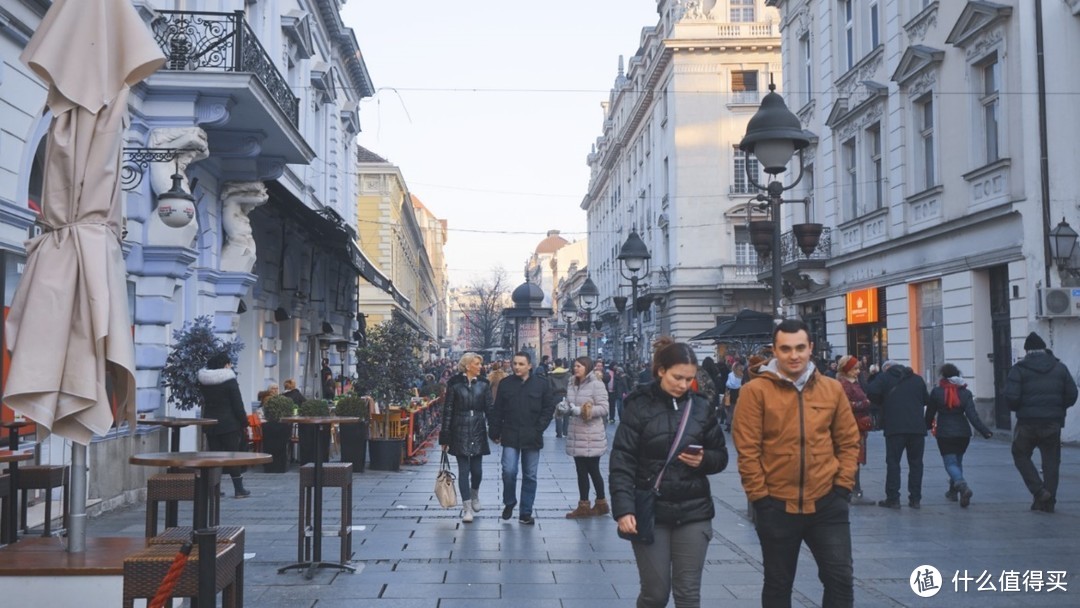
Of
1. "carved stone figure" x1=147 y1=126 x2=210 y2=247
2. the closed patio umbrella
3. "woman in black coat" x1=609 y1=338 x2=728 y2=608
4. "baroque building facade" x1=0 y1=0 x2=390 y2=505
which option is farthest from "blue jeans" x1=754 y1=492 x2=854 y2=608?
"carved stone figure" x1=147 y1=126 x2=210 y2=247

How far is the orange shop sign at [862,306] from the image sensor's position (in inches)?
1050

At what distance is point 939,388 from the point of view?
39.8 feet

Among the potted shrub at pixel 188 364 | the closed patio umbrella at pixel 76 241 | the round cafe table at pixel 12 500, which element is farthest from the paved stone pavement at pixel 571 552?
the closed patio umbrella at pixel 76 241

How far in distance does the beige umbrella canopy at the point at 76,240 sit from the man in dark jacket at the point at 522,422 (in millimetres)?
6094

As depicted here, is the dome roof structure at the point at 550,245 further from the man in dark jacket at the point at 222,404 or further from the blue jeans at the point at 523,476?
the blue jeans at the point at 523,476

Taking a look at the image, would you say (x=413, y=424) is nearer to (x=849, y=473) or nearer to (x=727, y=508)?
(x=727, y=508)

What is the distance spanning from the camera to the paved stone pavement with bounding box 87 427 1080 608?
755 centimetres

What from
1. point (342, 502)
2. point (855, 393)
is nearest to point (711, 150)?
point (855, 393)

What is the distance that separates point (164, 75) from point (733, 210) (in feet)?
129

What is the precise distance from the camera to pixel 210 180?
17125 mm

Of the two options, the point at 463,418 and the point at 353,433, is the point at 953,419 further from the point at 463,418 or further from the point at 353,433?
the point at 353,433

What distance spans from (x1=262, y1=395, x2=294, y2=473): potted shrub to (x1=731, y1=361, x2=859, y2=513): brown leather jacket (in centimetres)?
1172

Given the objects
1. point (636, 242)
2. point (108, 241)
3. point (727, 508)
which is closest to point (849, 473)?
point (108, 241)

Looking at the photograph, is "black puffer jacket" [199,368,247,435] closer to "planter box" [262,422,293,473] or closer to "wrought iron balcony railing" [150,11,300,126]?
"planter box" [262,422,293,473]
